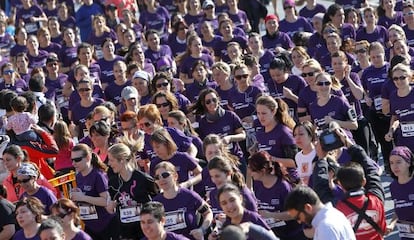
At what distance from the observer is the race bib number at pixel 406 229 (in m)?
9.88

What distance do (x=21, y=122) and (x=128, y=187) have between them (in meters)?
2.14

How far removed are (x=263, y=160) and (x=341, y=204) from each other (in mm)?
1091

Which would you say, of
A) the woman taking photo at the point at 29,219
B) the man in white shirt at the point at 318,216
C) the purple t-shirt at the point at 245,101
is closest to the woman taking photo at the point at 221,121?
the purple t-shirt at the point at 245,101

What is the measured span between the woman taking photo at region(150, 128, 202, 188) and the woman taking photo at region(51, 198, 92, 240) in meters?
1.56

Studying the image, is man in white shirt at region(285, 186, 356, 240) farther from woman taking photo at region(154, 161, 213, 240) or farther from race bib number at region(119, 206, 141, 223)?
race bib number at region(119, 206, 141, 223)

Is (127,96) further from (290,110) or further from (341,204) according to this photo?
(341,204)

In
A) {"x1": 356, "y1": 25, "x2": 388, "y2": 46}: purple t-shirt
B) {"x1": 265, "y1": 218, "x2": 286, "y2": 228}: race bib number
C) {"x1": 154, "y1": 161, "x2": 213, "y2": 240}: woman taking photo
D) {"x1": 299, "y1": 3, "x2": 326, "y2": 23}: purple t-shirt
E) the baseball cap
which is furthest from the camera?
{"x1": 299, "y1": 3, "x2": 326, "y2": 23}: purple t-shirt

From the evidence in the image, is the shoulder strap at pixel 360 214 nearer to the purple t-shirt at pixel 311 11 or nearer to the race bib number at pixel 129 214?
the race bib number at pixel 129 214

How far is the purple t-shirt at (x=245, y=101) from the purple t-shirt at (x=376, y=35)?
12.5ft

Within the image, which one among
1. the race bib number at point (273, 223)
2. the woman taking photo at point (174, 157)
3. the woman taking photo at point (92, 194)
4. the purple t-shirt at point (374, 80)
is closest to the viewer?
the race bib number at point (273, 223)

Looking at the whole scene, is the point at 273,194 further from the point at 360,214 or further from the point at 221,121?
the point at 221,121

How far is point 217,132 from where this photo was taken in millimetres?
12609

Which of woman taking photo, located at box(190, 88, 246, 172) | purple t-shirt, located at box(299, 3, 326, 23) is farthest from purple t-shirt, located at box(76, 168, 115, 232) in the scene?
purple t-shirt, located at box(299, 3, 326, 23)

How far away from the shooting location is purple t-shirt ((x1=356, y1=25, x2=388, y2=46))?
17.0m
